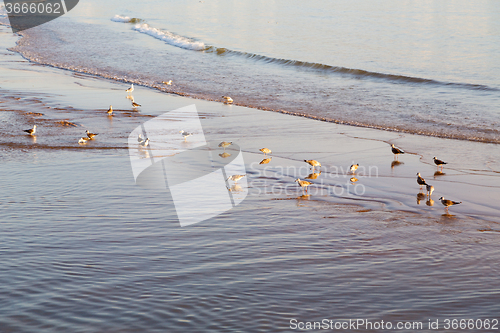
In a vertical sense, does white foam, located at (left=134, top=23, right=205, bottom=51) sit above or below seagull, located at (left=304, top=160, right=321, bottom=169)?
above

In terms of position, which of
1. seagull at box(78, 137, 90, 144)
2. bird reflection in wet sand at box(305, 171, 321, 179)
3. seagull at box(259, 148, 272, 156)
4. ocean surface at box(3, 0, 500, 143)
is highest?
ocean surface at box(3, 0, 500, 143)

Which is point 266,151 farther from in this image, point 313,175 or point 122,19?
point 122,19

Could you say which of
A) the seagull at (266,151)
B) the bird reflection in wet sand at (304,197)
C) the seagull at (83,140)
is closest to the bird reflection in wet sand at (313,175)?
the bird reflection in wet sand at (304,197)

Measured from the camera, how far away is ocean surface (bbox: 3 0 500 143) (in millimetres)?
13383

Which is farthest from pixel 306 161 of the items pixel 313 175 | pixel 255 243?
pixel 255 243

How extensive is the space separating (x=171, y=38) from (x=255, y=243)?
2529cm

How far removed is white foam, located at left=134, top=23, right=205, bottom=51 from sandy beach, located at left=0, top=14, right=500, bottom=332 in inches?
652

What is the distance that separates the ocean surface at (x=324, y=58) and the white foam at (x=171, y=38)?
92 millimetres

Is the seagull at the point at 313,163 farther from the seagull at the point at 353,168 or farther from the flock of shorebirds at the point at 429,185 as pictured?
A: the flock of shorebirds at the point at 429,185

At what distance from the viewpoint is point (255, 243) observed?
5156 mm

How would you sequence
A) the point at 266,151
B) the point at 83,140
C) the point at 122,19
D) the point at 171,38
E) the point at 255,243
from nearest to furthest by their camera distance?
the point at 255,243, the point at 266,151, the point at 83,140, the point at 171,38, the point at 122,19

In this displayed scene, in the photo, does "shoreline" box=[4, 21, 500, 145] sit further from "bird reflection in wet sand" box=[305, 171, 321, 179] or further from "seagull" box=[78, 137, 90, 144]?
"seagull" box=[78, 137, 90, 144]

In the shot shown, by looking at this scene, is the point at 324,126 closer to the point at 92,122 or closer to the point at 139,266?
the point at 92,122

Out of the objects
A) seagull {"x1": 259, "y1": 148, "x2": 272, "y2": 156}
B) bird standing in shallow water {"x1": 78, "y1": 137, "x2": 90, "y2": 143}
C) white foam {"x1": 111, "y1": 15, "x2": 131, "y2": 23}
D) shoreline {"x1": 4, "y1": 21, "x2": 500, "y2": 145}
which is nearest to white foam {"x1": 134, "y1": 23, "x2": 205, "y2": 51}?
white foam {"x1": 111, "y1": 15, "x2": 131, "y2": 23}
